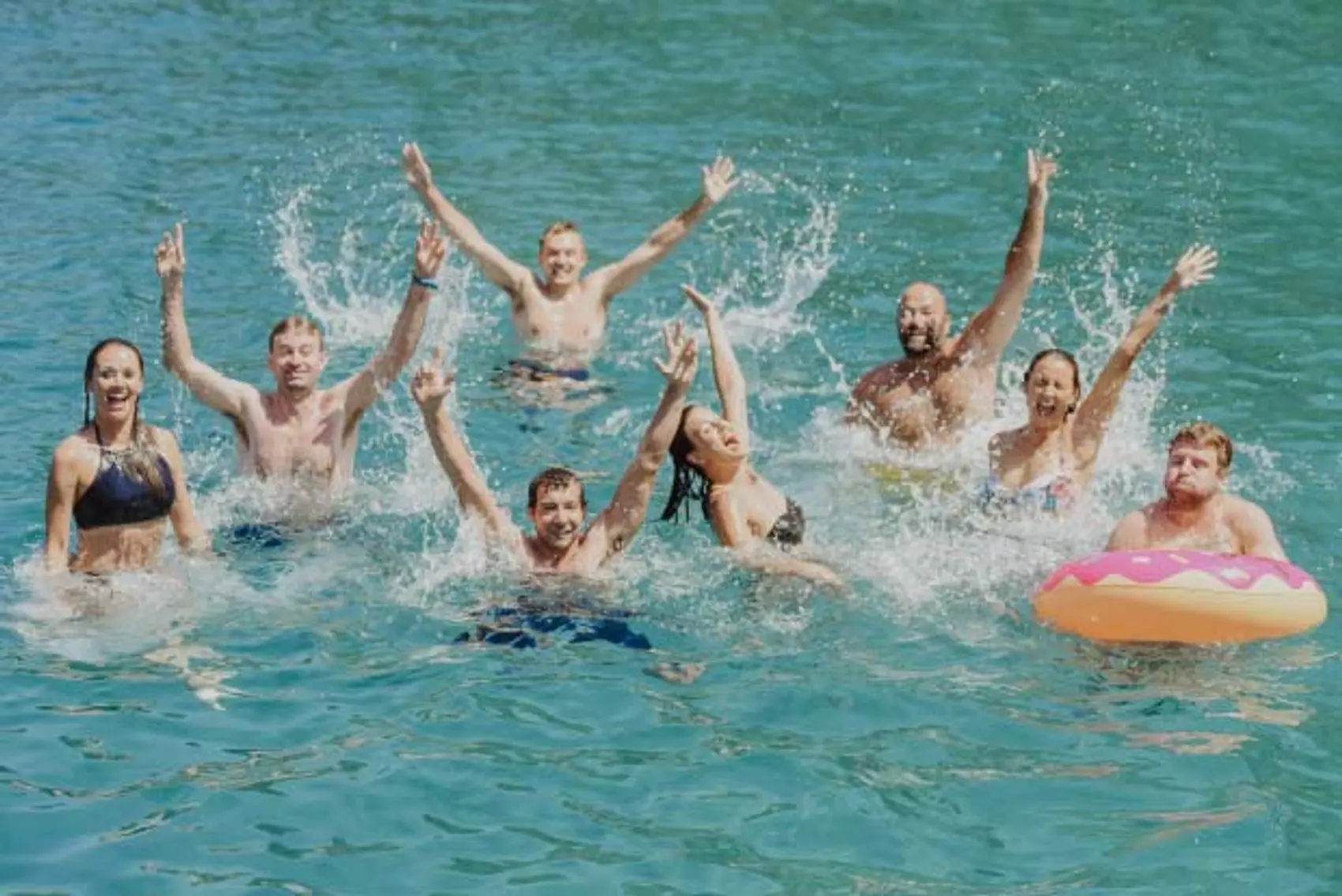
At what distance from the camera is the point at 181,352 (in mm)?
10859

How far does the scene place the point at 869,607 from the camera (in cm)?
1014

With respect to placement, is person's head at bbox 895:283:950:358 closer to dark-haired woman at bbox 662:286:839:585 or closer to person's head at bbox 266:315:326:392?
dark-haired woman at bbox 662:286:839:585

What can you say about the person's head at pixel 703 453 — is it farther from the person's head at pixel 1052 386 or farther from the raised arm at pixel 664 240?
the raised arm at pixel 664 240

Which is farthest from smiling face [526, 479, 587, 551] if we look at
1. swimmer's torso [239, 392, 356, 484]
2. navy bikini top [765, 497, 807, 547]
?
swimmer's torso [239, 392, 356, 484]

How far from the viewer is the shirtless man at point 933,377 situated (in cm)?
1198

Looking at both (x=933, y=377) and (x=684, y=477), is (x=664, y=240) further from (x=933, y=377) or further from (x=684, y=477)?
(x=684, y=477)

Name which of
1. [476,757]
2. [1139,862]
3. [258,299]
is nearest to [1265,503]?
[1139,862]

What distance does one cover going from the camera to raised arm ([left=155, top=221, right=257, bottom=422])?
410 inches

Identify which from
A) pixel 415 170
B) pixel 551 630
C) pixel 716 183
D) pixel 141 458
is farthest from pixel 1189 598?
pixel 415 170

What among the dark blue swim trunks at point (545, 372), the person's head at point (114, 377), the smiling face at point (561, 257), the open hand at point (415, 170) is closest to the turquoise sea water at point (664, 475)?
the dark blue swim trunks at point (545, 372)

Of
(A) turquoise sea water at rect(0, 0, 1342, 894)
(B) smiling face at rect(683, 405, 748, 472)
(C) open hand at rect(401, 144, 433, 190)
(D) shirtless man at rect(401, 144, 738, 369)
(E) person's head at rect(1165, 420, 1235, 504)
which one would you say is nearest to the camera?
(A) turquoise sea water at rect(0, 0, 1342, 894)

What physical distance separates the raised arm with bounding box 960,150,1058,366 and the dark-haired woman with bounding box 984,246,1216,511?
67 cm

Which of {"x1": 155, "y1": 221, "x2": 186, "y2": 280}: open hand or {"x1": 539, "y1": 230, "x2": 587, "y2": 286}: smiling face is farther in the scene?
{"x1": 539, "y1": 230, "x2": 587, "y2": 286}: smiling face

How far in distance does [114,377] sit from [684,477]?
2.80 metres
